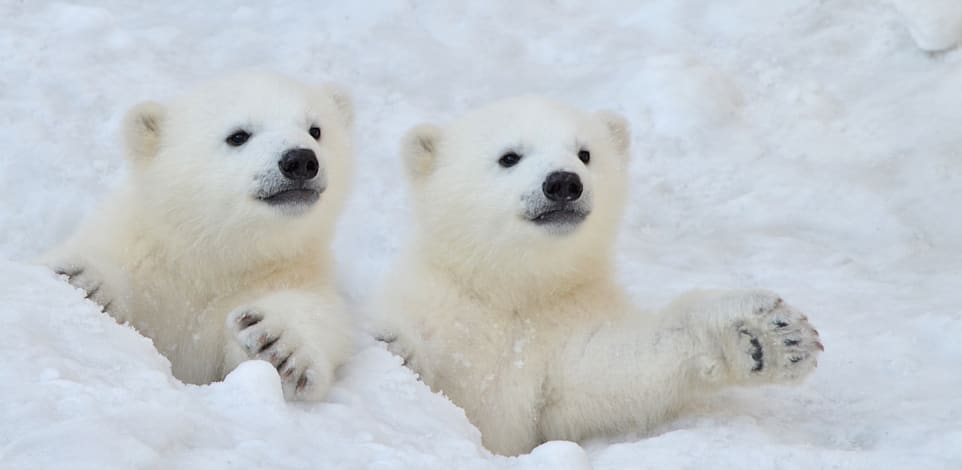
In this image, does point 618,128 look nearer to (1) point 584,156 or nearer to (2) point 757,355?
(1) point 584,156

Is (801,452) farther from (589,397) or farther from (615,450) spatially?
(589,397)

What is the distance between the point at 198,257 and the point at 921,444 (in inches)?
109

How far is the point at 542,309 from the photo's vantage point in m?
4.97

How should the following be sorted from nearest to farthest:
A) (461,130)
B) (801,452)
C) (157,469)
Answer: (157,469) → (801,452) → (461,130)

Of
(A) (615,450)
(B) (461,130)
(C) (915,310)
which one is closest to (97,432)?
(A) (615,450)

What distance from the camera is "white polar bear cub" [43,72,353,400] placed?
4609 mm

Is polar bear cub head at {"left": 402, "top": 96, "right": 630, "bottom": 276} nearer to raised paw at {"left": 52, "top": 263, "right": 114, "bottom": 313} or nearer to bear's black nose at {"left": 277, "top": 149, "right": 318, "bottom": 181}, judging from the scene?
bear's black nose at {"left": 277, "top": 149, "right": 318, "bottom": 181}

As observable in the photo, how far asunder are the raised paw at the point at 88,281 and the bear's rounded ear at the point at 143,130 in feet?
2.40

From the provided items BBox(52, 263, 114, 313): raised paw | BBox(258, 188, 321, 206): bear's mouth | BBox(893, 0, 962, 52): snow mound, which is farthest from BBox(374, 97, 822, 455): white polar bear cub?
BBox(893, 0, 962, 52): snow mound

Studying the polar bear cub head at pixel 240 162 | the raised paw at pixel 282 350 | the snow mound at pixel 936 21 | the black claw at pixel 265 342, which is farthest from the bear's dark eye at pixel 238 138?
the snow mound at pixel 936 21

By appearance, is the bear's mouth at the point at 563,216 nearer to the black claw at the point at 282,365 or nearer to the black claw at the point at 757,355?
the black claw at the point at 757,355

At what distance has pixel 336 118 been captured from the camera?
5.39 meters

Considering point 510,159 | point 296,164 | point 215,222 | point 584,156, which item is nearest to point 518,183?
point 510,159

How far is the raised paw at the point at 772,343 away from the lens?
424 cm
